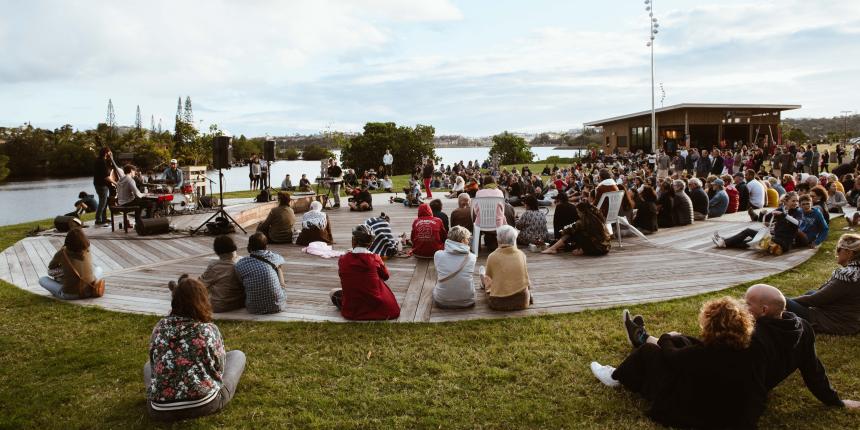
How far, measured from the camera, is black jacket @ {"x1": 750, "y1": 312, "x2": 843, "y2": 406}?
3.13 meters

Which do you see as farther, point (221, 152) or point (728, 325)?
point (221, 152)

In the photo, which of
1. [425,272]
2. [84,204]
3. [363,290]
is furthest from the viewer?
[84,204]

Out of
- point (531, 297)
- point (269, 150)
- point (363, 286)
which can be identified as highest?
point (269, 150)

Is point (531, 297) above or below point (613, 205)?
below

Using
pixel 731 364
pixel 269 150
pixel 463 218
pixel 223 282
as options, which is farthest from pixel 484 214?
pixel 269 150

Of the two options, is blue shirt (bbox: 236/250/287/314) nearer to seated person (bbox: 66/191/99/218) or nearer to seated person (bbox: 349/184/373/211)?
seated person (bbox: 349/184/373/211)

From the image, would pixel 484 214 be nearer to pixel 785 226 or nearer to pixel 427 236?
pixel 427 236

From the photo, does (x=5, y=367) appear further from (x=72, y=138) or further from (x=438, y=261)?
(x=72, y=138)

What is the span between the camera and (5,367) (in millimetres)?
4348

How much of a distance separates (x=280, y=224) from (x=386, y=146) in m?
51.5

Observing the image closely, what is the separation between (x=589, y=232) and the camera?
7887 millimetres

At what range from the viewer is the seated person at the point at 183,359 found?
3246 mm

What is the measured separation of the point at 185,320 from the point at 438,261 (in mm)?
2715

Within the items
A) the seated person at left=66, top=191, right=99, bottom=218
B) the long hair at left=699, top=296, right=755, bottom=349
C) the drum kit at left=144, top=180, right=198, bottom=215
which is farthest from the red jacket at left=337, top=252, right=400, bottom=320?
the seated person at left=66, top=191, right=99, bottom=218
